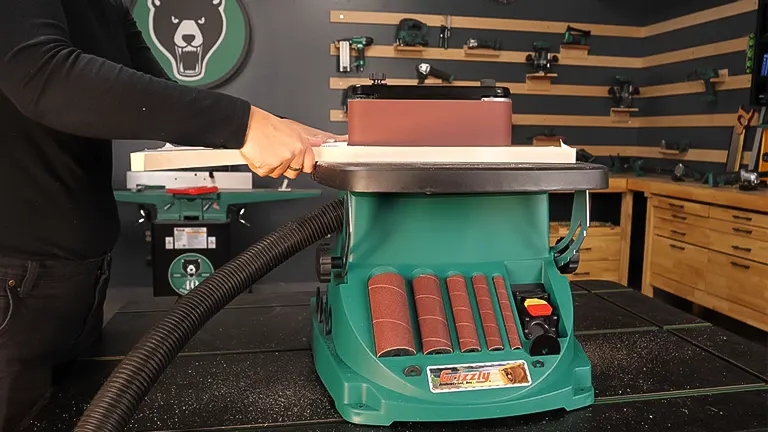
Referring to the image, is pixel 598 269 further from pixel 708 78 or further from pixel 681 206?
pixel 708 78

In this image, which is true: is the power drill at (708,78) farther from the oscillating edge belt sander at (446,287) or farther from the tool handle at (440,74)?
the oscillating edge belt sander at (446,287)

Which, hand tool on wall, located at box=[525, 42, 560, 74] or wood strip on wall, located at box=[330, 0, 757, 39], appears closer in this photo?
wood strip on wall, located at box=[330, 0, 757, 39]

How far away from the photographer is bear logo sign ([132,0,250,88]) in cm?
376

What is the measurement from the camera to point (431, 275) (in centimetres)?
98

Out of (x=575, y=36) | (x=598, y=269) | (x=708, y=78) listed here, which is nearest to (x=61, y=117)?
(x=598, y=269)

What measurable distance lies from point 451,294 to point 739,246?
105 inches

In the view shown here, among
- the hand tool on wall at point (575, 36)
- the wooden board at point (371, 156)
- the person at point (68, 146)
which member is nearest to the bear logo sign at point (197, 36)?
the hand tool on wall at point (575, 36)

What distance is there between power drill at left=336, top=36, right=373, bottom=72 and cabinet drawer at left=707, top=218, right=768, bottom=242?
227cm

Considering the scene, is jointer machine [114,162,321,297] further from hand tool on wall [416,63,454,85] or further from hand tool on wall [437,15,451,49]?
hand tool on wall [437,15,451,49]

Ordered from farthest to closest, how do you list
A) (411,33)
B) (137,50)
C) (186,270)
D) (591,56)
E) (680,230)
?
1. (591,56)
2. (411,33)
3. (680,230)
4. (186,270)
5. (137,50)

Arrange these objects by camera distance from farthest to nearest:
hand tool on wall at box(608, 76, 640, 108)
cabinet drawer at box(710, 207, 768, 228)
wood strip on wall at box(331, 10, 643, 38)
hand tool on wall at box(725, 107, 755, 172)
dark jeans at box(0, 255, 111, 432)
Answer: hand tool on wall at box(608, 76, 640, 108), wood strip on wall at box(331, 10, 643, 38), hand tool on wall at box(725, 107, 755, 172), cabinet drawer at box(710, 207, 768, 228), dark jeans at box(0, 255, 111, 432)

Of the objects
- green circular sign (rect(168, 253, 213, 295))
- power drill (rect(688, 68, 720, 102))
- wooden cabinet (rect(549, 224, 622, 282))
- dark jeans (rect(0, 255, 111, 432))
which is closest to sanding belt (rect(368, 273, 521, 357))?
dark jeans (rect(0, 255, 111, 432))

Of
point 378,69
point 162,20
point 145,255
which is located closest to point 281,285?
point 145,255

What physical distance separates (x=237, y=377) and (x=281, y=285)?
315cm
